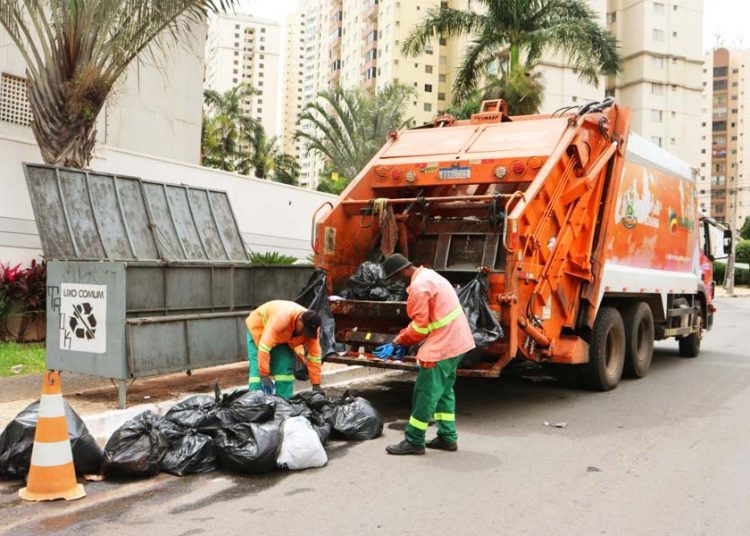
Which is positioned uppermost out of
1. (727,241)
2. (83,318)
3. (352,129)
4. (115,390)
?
(352,129)

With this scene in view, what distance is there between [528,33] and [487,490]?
16.7 m

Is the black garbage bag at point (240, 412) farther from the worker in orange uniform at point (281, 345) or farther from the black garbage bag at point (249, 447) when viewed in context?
the worker in orange uniform at point (281, 345)

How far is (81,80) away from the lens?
859cm

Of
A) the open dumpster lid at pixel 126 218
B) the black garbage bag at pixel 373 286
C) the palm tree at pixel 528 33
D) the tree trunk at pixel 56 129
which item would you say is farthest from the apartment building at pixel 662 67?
the black garbage bag at pixel 373 286

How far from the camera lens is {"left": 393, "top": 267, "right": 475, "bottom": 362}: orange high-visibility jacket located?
16.3 ft

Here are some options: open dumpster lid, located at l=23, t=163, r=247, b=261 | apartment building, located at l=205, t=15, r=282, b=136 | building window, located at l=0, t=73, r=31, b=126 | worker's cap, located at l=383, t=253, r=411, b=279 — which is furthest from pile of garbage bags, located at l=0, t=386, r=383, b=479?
apartment building, located at l=205, t=15, r=282, b=136

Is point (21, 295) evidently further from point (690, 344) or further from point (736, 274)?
point (736, 274)

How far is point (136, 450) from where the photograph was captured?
14.4ft

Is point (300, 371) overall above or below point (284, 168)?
below

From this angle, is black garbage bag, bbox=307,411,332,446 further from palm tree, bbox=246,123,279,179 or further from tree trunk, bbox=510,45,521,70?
palm tree, bbox=246,123,279,179

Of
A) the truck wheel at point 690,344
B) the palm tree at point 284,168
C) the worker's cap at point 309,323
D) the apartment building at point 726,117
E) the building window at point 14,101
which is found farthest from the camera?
the apartment building at point 726,117

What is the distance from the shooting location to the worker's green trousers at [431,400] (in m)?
4.94

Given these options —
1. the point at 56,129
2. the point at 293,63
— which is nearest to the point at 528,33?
the point at 56,129

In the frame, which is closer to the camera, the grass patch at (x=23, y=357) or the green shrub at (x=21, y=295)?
the grass patch at (x=23, y=357)
